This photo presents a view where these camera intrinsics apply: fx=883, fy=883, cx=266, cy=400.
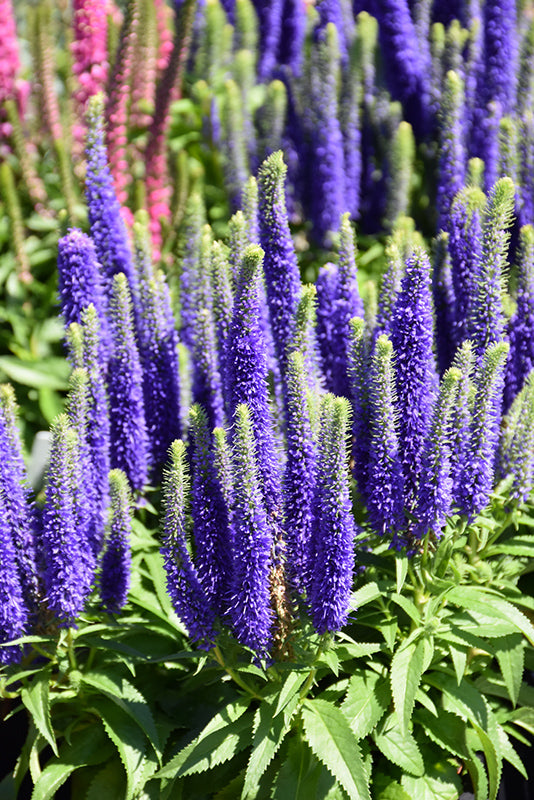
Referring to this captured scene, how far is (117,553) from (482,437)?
1.25 meters

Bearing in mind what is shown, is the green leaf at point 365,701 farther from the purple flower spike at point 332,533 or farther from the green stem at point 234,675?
the purple flower spike at point 332,533

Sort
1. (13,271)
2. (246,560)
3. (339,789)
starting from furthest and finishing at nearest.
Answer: (13,271), (339,789), (246,560)

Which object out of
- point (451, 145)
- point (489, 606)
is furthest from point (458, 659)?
point (451, 145)

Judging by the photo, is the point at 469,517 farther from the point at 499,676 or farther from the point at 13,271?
the point at 13,271

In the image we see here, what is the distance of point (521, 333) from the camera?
3537 mm

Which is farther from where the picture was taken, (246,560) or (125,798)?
(125,798)

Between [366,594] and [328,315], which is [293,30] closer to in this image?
[328,315]

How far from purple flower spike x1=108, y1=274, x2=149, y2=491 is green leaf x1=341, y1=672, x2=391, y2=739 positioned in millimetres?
1136

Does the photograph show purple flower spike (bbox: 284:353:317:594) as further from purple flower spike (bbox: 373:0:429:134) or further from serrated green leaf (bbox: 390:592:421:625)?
purple flower spike (bbox: 373:0:429:134)

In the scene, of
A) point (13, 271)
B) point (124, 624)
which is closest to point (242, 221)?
point (124, 624)

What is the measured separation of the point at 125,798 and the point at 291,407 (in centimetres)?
153

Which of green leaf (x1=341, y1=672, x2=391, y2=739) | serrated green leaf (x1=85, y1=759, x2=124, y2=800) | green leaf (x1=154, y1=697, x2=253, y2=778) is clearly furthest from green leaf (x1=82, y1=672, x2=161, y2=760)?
green leaf (x1=341, y1=672, x2=391, y2=739)

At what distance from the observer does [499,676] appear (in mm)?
3406

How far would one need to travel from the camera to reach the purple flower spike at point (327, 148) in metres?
4.92
